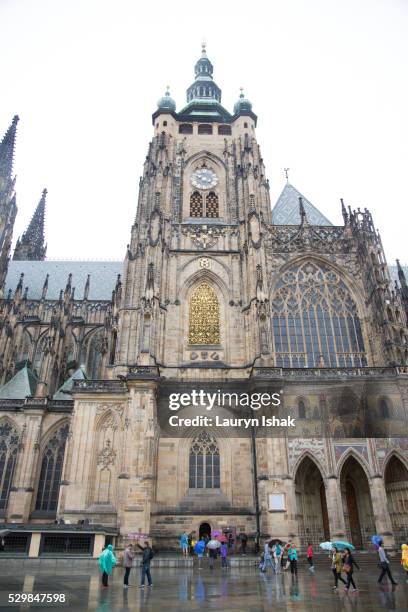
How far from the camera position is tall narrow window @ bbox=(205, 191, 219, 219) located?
31236 millimetres

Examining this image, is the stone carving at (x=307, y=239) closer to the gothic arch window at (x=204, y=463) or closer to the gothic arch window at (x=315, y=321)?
the gothic arch window at (x=315, y=321)

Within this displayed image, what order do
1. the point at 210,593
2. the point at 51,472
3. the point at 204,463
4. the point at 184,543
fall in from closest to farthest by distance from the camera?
the point at 210,593 < the point at 184,543 < the point at 204,463 < the point at 51,472

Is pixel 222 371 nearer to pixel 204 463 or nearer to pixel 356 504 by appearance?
pixel 204 463

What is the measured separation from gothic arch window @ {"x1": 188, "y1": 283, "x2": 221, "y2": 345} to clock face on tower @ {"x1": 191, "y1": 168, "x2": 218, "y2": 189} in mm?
8849

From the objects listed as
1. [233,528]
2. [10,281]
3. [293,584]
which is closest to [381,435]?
[233,528]

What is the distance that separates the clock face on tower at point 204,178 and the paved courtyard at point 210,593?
2572 centimetres

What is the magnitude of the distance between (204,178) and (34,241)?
107ft

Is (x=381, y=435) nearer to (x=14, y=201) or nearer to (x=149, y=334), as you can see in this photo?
(x=149, y=334)

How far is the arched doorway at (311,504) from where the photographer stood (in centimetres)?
2159

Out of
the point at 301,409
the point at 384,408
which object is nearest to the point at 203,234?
the point at 301,409

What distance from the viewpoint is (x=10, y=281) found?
134ft

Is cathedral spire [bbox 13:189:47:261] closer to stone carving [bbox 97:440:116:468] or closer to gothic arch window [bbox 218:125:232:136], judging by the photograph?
gothic arch window [bbox 218:125:232:136]

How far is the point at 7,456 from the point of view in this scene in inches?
1001

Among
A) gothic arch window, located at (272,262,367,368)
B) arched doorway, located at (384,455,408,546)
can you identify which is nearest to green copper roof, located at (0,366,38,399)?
gothic arch window, located at (272,262,367,368)
